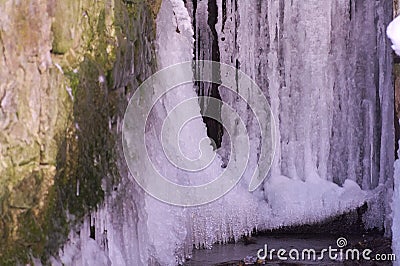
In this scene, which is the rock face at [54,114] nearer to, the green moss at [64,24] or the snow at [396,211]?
the green moss at [64,24]

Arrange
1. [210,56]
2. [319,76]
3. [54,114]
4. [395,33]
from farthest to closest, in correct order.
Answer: [210,56]
[319,76]
[395,33]
[54,114]

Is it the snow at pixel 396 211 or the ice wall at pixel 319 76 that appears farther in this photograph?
the ice wall at pixel 319 76

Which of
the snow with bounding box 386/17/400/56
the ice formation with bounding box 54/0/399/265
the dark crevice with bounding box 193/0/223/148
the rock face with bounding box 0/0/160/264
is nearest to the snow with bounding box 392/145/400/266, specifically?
the snow with bounding box 386/17/400/56

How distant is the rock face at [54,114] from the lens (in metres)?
3.40

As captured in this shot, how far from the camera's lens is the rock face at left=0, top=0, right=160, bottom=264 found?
340cm

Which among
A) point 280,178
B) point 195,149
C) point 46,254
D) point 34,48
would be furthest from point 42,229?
point 280,178

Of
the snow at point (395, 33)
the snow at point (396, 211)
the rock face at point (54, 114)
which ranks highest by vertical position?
the snow at point (395, 33)

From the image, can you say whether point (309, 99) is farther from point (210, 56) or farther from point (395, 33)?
point (395, 33)

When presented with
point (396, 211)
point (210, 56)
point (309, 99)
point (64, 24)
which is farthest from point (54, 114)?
point (309, 99)

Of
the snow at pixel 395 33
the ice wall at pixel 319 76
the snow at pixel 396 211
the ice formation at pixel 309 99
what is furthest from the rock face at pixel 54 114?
the ice wall at pixel 319 76

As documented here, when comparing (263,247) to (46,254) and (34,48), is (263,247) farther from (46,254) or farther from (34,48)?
(34,48)

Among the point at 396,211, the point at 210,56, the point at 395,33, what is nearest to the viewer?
the point at 395,33

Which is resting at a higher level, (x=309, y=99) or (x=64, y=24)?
→ (x=64, y=24)

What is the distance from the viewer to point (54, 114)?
3.70 m
